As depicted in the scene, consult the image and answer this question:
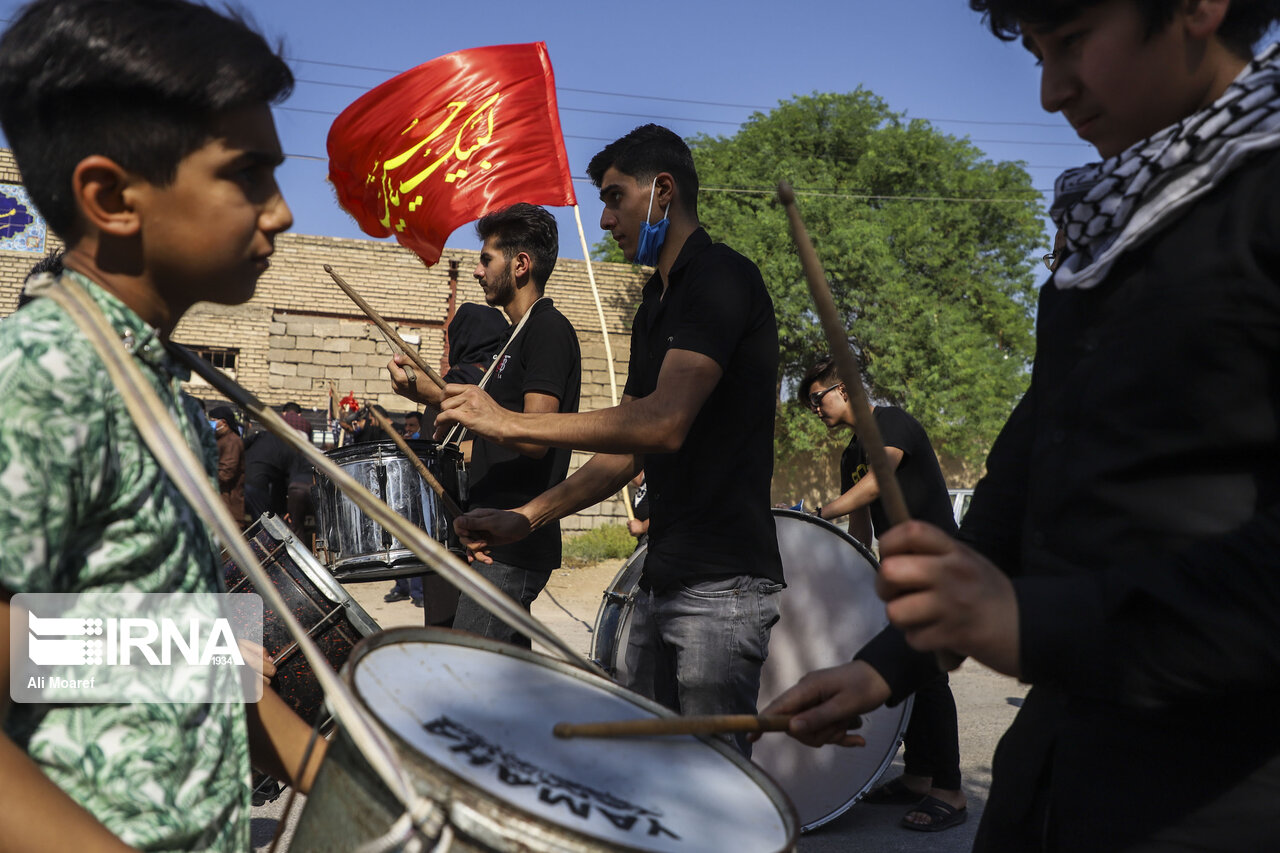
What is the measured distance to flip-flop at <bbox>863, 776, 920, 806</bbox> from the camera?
465cm

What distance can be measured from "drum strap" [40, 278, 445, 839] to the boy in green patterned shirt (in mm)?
20

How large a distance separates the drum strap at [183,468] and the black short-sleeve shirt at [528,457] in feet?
8.83

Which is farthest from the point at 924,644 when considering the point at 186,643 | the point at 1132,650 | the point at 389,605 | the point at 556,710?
the point at 389,605

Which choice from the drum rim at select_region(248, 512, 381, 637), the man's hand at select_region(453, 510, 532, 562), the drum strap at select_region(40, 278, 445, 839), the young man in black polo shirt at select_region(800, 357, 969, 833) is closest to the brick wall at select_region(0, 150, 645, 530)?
the young man in black polo shirt at select_region(800, 357, 969, 833)

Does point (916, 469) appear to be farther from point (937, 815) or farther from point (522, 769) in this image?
point (522, 769)

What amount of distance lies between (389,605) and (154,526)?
974 centimetres

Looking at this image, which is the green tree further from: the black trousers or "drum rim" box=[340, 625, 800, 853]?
"drum rim" box=[340, 625, 800, 853]

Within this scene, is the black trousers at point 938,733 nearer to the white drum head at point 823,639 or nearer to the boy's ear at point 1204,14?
the white drum head at point 823,639

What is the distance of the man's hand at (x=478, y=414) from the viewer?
2.87 metres

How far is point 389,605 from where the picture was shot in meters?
10.5

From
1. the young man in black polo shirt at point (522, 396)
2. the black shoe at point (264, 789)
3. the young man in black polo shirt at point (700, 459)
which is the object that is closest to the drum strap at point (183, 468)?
the young man in black polo shirt at point (700, 459)

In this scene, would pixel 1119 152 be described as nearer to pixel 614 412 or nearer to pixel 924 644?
pixel 924 644

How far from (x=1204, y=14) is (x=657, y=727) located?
3.41 ft

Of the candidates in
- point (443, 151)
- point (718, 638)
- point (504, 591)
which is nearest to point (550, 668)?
point (718, 638)
